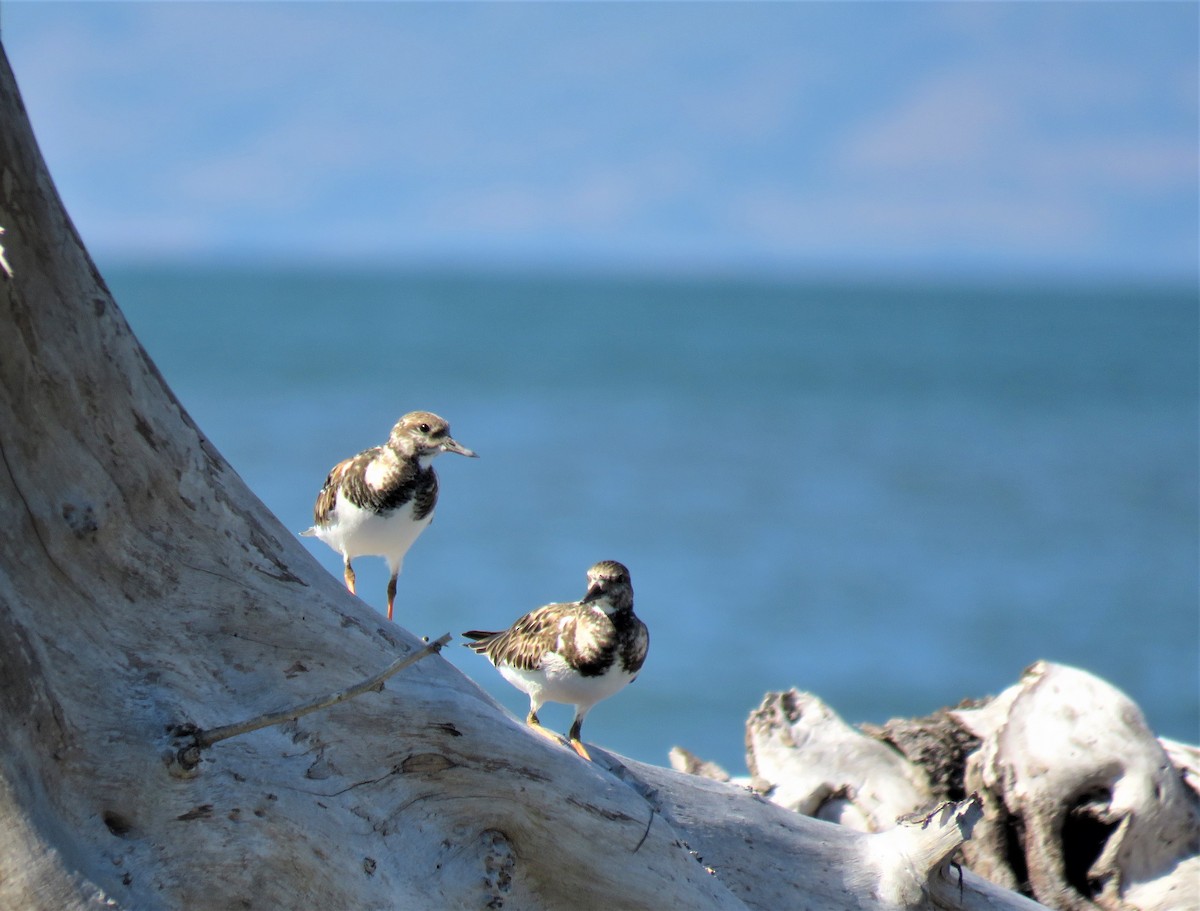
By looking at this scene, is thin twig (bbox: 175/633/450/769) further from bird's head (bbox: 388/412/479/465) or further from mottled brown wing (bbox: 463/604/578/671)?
bird's head (bbox: 388/412/479/465)

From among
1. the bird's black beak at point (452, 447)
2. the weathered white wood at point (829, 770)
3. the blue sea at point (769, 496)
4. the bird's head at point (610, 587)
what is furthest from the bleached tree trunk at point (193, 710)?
the blue sea at point (769, 496)

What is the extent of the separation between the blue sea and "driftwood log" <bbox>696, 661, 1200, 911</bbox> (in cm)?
711

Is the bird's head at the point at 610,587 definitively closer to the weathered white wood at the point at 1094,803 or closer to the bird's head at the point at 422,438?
the bird's head at the point at 422,438

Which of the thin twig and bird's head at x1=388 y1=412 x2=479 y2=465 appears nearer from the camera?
the thin twig

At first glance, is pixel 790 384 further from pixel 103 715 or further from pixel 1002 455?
pixel 103 715

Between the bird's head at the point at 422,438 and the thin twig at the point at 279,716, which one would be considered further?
the bird's head at the point at 422,438

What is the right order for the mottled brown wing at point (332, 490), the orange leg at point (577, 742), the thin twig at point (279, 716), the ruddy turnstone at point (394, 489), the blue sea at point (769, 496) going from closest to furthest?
the thin twig at point (279, 716) → the orange leg at point (577, 742) → the ruddy turnstone at point (394, 489) → the mottled brown wing at point (332, 490) → the blue sea at point (769, 496)

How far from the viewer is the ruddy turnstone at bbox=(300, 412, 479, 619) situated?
6.18 m

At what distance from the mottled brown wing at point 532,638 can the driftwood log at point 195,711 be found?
68 centimetres

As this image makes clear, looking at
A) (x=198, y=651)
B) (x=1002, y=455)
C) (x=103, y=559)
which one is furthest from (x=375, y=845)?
(x=1002, y=455)

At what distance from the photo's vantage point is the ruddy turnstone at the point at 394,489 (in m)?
6.18

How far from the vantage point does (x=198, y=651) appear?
437cm

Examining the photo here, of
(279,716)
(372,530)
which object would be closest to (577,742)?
(372,530)

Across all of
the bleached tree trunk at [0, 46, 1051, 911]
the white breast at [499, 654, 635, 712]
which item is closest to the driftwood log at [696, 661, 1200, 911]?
the white breast at [499, 654, 635, 712]
